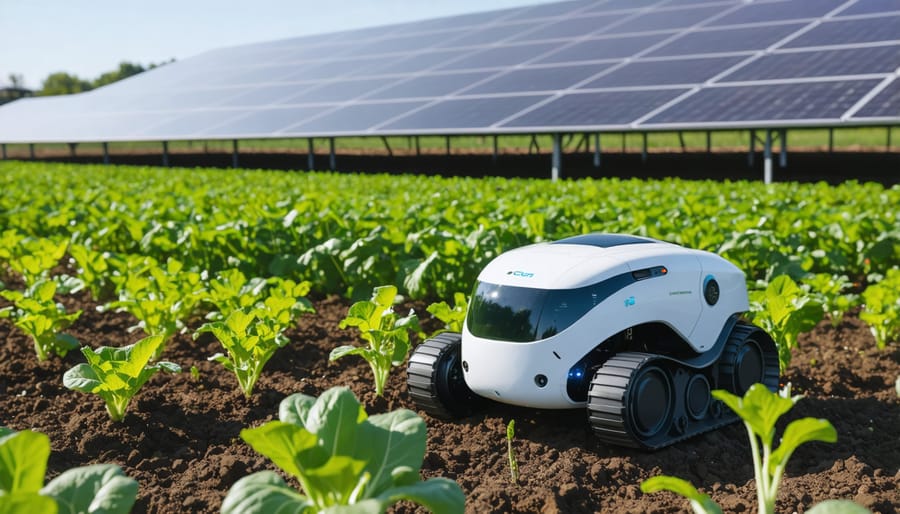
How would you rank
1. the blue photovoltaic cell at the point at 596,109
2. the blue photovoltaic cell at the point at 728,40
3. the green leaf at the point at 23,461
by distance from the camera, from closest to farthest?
the green leaf at the point at 23,461
the blue photovoltaic cell at the point at 596,109
the blue photovoltaic cell at the point at 728,40

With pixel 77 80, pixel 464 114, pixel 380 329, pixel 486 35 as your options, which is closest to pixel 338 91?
pixel 486 35

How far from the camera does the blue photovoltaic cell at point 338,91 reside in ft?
71.5

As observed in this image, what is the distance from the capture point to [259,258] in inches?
282

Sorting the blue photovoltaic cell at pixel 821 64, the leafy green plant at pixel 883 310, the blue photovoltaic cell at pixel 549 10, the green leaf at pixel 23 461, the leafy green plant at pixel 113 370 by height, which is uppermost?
the blue photovoltaic cell at pixel 549 10

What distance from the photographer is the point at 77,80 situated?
3585 inches

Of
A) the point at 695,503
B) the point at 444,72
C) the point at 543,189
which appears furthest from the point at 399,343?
the point at 444,72

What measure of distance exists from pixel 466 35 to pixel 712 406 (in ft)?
76.4

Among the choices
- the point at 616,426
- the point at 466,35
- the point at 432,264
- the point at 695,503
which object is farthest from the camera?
the point at 466,35

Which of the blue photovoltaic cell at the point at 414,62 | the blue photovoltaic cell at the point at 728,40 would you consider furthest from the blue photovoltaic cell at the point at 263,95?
the blue photovoltaic cell at the point at 728,40

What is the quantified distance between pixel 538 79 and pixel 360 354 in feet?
48.1

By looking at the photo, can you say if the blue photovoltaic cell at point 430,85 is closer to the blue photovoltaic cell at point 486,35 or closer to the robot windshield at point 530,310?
the blue photovoltaic cell at point 486,35

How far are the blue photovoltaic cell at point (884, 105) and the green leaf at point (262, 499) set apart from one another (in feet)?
37.9

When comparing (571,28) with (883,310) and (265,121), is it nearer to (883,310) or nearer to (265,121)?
(265,121)

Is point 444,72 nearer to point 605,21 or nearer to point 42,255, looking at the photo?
point 605,21
